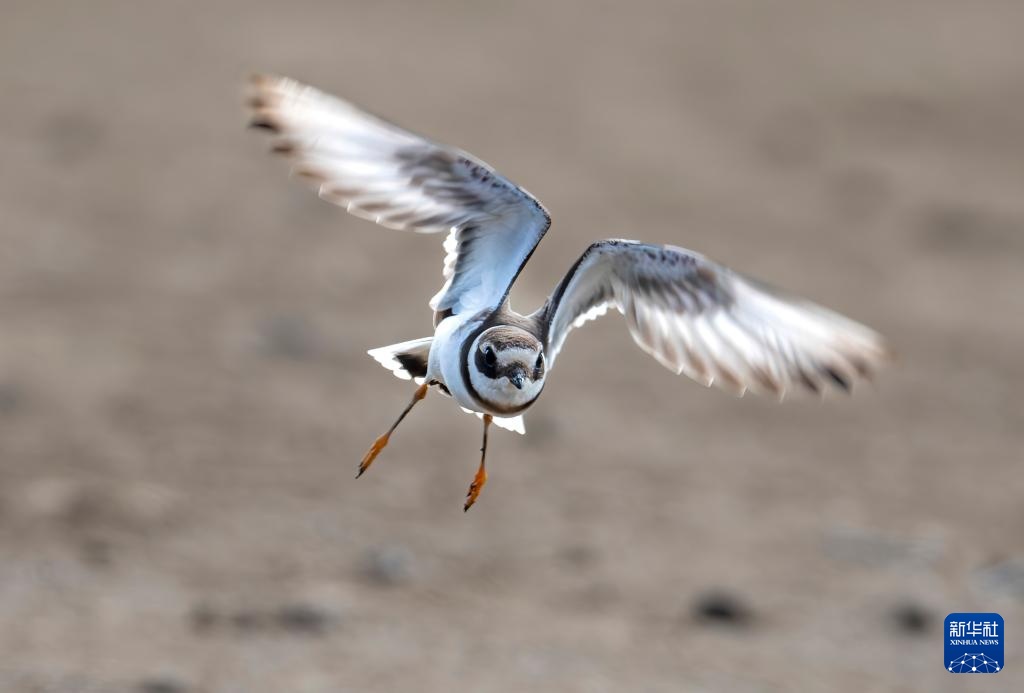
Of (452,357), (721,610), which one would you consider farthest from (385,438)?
(721,610)

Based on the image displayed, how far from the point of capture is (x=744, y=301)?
5887 millimetres

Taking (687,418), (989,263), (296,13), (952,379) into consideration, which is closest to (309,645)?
(687,418)

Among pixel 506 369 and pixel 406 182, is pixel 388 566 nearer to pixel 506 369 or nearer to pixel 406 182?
pixel 406 182

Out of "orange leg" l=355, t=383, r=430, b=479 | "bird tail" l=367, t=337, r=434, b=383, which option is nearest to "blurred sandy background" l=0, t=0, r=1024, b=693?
"orange leg" l=355, t=383, r=430, b=479

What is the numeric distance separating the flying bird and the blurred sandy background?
2.26 meters

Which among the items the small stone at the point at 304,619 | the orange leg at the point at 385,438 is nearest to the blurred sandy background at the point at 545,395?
the small stone at the point at 304,619

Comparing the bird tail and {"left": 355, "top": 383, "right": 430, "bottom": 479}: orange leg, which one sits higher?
the bird tail

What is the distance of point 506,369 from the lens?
5117mm

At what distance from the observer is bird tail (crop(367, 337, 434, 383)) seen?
5.82 meters

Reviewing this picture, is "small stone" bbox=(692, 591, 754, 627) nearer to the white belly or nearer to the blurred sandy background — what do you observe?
the blurred sandy background

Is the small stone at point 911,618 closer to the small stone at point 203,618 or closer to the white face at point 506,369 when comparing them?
the small stone at point 203,618

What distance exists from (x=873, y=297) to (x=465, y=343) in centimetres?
712

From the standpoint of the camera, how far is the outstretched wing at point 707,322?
5.66m

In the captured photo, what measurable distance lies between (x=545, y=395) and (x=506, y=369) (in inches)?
200
